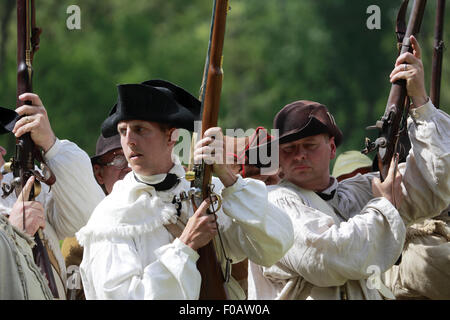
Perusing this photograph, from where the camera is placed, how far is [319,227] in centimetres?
593

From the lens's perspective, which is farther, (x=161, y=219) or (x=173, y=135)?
(x=173, y=135)

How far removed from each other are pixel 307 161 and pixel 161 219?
1.22 metres

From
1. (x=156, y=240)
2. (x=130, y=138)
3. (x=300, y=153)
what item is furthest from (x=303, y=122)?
(x=156, y=240)

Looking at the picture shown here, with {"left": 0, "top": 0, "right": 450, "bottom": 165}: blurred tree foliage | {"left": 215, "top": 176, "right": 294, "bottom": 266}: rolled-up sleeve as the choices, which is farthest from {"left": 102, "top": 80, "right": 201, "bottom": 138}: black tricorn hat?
{"left": 0, "top": 0, "right": 450, "bottom": 165}: blurred tree foliage

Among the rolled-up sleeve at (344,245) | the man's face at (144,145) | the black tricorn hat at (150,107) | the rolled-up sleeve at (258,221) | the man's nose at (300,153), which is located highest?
the black tricorn hat at (150,107)

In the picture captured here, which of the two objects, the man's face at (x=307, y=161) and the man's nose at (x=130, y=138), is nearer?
the man's nose at (x=130, y=138)

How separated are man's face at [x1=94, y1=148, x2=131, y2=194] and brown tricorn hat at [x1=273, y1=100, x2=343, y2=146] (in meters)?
1.60

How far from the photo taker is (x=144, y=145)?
5.57m

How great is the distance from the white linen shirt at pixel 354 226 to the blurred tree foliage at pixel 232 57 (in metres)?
12.1

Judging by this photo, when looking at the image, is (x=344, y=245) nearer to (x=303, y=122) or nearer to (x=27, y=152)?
(x=303, y=122)

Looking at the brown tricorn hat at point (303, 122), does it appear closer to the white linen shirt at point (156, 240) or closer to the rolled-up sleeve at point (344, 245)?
the rolled-up sleeve at point (344, 245)

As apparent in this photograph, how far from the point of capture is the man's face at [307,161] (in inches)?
248

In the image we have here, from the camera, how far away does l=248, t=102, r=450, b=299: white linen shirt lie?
582 cm

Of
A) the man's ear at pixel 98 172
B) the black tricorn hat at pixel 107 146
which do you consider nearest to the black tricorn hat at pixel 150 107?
the black tricorn hat at pixel 107 146
